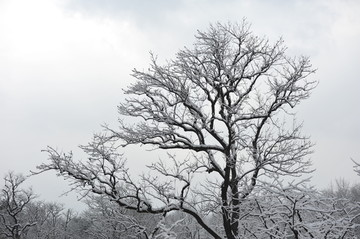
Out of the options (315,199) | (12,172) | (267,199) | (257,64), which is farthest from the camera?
(12,172)

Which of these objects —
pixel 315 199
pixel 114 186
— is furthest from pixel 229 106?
pixel 315 199

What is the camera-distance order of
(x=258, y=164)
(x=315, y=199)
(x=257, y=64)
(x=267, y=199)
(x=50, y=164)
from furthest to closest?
1. (x=257, y=64)
2. (x=258, y=164)
3. (x=50, y=164)
4. (x=267, y=199)
5. (x=315, y=199)

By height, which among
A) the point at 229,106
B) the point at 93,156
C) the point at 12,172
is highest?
the point at 12,172

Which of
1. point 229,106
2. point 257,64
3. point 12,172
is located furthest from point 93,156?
point 12,172

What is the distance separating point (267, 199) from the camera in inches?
226

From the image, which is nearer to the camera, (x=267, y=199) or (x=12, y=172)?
(x=267, y=199)

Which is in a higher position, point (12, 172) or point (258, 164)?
point (12, 172)

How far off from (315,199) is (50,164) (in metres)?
7.59

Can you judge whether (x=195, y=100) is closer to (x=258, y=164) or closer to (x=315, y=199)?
(x=258, y=164)

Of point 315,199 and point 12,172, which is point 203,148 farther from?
point 12,172

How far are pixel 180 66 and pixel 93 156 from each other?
12.8ft

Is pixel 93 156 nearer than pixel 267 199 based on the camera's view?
No

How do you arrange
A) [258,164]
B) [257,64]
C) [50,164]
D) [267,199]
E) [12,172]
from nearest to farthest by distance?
[267,199], [50,164], [258,164], [257,64], [12,172]

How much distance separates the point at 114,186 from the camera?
10.4m
